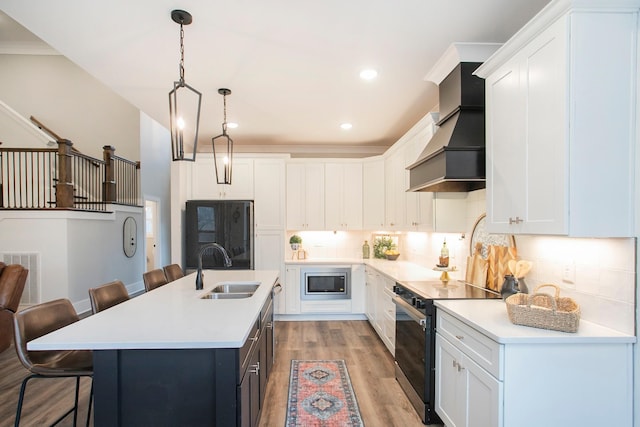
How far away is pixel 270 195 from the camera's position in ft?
16.0

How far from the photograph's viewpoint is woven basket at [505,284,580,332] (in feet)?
5.35

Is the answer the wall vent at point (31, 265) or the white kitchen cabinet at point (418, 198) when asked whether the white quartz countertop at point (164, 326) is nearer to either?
the white kitchen cabinet at point (418, 198)

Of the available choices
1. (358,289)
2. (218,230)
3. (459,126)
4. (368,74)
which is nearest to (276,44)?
(368,74)

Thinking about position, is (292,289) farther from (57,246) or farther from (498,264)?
(57,246)

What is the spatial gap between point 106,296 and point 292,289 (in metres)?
2.73

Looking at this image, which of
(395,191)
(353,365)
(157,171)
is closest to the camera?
(353,365)

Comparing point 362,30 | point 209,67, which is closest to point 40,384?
point 209,67

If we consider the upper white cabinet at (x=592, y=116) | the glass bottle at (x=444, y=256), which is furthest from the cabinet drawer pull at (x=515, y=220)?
the glass bottle at (x=444, y=256)

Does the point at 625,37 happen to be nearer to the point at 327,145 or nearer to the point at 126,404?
the point at 126,404

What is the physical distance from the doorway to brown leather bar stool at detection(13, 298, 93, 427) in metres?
6.26

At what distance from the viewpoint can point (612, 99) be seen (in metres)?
1.53

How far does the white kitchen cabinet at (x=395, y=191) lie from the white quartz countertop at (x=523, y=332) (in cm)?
213

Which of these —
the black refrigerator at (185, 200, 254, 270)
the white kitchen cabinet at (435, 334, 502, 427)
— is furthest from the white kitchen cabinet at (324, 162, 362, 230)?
the white kitchen cabinet at (435, 334, 502, 427)

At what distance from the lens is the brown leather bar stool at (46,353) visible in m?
1.75
